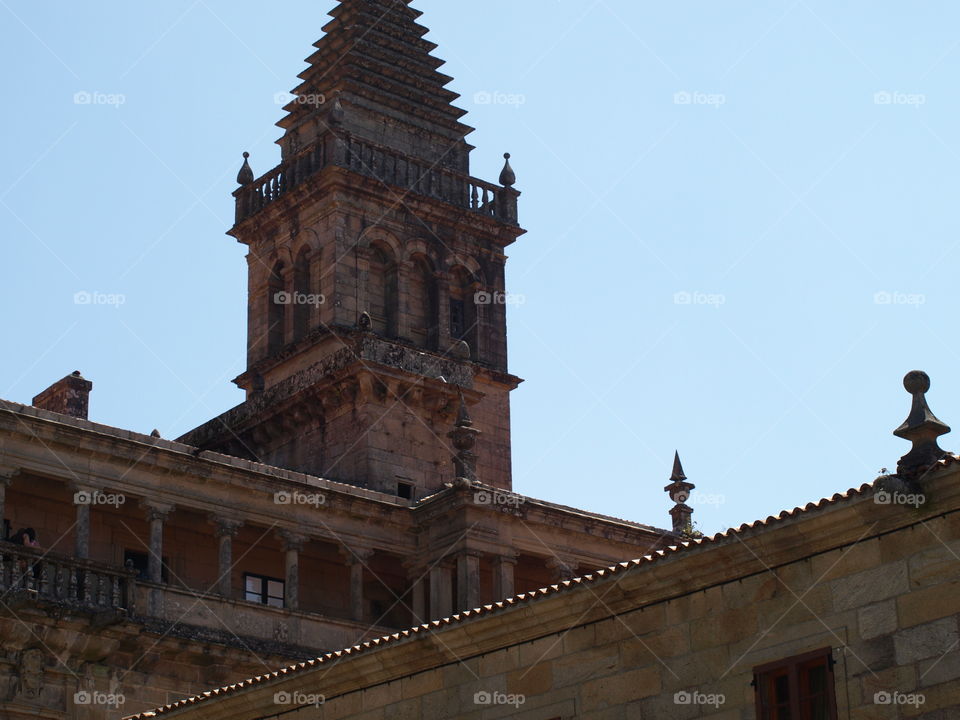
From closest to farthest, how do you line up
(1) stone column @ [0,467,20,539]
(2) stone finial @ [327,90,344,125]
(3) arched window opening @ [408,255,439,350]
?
(1) stone column @ [0,467,20,539], (3) arched window opening @ [408,255,439,350], (2) stone finial @ [327,90,344,125]

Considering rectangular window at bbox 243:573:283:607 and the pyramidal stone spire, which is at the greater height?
the pyramidal stone spire

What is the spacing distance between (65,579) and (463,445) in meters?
11.4

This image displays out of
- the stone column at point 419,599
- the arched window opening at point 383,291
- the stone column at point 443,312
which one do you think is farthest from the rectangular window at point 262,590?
the stone column at point 443,312

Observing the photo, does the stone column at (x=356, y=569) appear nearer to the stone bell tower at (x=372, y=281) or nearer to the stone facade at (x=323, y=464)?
the stone facade at (x=323, y=464)

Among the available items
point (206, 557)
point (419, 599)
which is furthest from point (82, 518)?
point (419, 599)

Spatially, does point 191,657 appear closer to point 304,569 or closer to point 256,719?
point 304,569

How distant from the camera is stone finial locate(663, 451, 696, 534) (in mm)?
45419

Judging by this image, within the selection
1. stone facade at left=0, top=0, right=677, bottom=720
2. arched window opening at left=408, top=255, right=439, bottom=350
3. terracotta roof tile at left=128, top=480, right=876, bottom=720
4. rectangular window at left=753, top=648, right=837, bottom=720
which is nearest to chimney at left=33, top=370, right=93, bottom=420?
stone facade at left=0, top=0, right=677, bottom=720

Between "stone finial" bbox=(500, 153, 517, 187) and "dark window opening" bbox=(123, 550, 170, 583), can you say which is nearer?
"dark window opening" bbox=(123, 550, 170, 583)

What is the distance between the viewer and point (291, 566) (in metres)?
40.4

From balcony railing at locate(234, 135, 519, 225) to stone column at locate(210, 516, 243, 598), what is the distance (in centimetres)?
1355

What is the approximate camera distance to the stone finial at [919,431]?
18375 millimetres

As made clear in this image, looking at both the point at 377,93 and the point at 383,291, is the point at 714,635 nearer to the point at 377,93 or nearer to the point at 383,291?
the point at 383,291

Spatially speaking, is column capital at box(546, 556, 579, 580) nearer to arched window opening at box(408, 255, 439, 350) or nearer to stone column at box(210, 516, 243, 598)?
stone column at box(210, 516, 243, 598)
